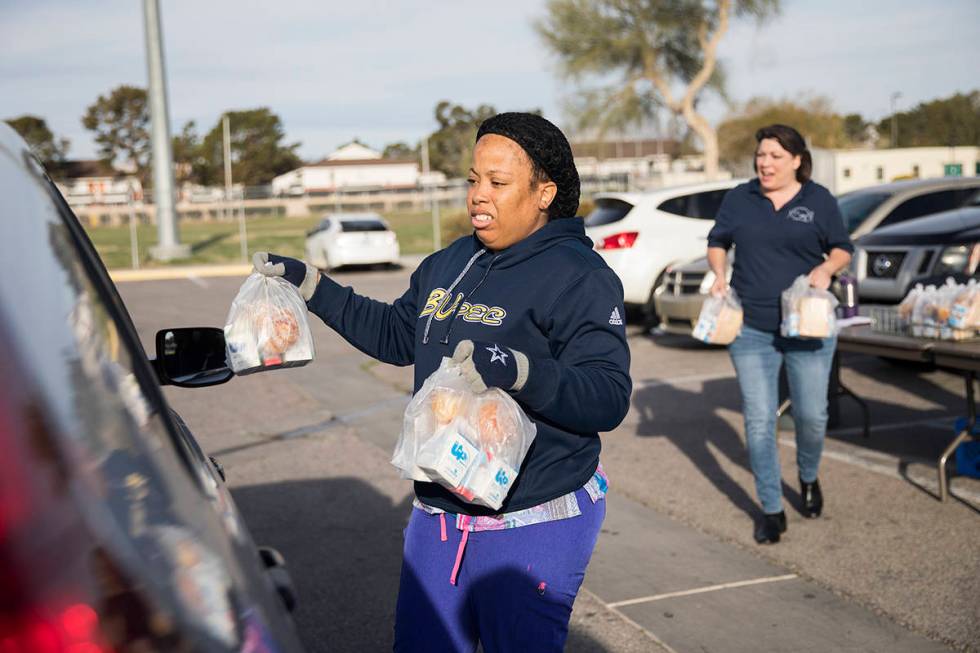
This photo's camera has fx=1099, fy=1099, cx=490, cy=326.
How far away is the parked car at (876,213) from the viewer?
11133 millimetres

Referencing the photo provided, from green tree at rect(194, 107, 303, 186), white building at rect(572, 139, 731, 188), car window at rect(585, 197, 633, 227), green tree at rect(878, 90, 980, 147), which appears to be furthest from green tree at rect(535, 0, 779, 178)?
green tree at rect(194, 107, 303, 186)

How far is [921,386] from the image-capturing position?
364 inches

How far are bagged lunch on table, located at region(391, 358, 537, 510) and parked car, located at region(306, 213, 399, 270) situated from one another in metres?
21.8

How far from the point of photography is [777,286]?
17.9 ft

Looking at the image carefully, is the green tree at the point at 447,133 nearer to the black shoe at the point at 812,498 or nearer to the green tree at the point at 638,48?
the green tree at the point at 638,48

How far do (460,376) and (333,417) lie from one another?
6.63 metres

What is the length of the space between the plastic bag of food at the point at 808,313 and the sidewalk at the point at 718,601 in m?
1.11

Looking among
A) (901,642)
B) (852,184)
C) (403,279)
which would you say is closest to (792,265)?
(901,642)

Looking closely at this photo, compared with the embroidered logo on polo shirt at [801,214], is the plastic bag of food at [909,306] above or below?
below

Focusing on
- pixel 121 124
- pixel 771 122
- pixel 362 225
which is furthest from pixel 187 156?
pixel 362 225

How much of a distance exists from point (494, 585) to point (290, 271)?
1087 mm

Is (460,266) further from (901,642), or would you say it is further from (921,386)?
(921,386)

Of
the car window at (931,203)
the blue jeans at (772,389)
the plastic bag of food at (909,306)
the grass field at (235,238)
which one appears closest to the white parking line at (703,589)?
the blue jeans at (772,389)

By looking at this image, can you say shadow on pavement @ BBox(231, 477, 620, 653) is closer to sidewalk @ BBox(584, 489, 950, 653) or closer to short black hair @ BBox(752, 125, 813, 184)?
sidewalk @ BBox(584, 489, 950, 653)
